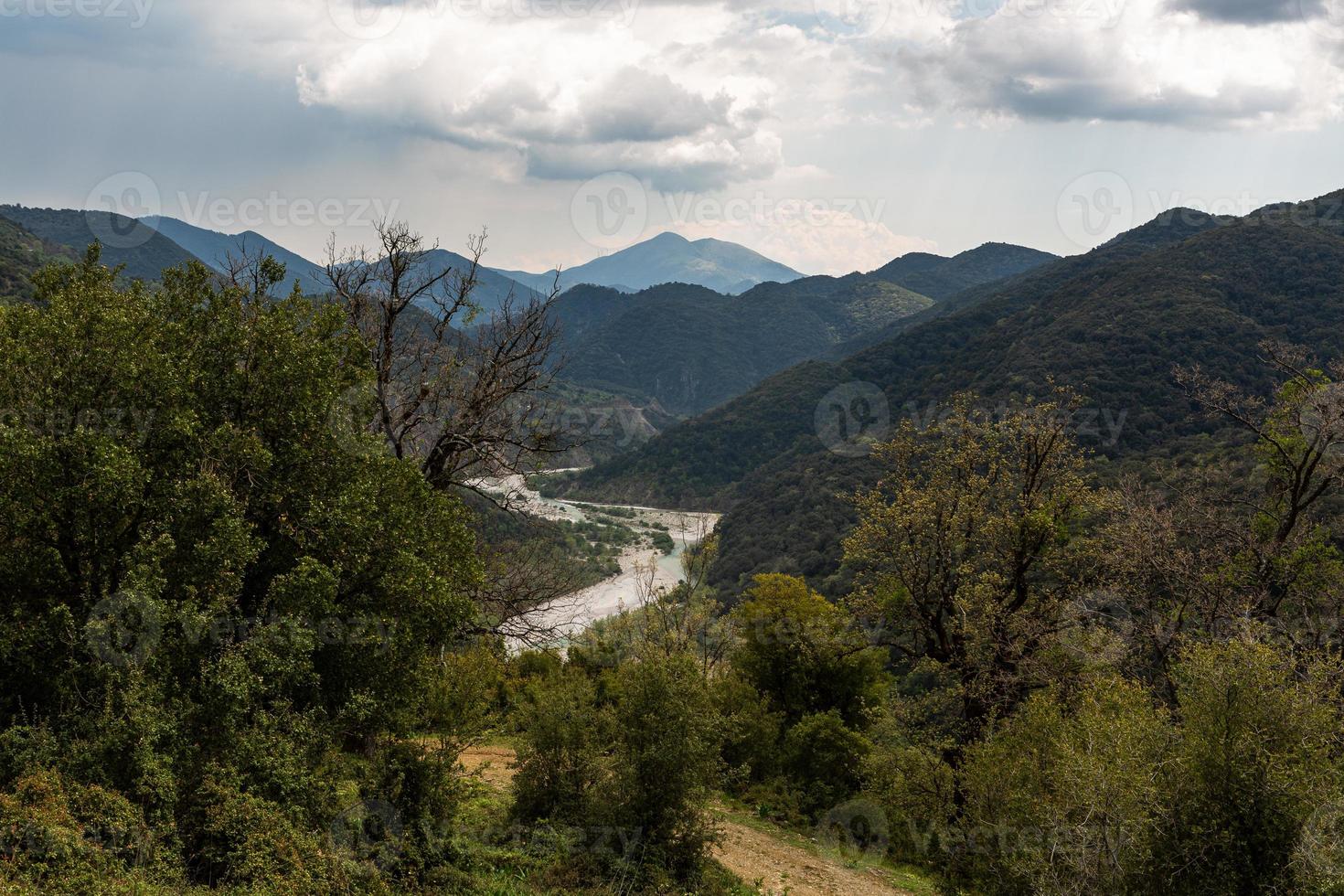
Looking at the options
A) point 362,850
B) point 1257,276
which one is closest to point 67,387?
point 362,850

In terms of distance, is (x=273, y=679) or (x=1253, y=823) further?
(x=273, y=679)

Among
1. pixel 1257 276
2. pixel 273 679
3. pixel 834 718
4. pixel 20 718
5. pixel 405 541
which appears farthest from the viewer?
pixel 1257 276

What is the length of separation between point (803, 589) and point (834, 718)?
4.74 meters

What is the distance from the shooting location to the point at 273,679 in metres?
9.85

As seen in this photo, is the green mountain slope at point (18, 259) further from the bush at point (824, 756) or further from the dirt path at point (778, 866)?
the bush at point (824, 756)

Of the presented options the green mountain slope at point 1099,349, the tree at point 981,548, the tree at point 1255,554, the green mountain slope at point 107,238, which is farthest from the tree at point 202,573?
the green mountain slope at point 107,238

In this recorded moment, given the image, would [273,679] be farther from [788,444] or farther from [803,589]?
[788,444]

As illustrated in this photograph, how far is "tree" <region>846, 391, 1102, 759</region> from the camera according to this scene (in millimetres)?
18312

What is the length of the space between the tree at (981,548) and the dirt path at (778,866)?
466 cm

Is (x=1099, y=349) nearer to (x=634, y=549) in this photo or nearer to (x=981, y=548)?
(x=634, y=549)

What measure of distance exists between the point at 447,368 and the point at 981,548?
45.2ft

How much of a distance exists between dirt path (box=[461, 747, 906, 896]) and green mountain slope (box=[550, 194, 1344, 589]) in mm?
39407

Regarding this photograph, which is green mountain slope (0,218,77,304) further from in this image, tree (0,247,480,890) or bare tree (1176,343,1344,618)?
bare tree (1176,343,1344,618)

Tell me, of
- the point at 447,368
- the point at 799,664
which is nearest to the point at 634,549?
the point at 799,664
